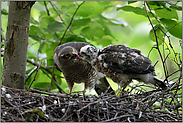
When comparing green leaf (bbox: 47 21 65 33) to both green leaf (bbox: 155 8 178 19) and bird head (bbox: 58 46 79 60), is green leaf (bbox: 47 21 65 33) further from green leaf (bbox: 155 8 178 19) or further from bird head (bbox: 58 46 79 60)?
green leaf (bbox: 155 8 178 19)

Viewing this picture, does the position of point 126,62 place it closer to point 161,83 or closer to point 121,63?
point 121,63

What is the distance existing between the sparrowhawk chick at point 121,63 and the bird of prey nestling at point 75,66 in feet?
0.59

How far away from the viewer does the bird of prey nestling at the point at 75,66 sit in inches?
123

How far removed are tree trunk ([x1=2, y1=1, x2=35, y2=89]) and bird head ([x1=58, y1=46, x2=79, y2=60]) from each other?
630mm

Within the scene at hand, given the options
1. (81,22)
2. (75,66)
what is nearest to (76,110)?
(75,66)

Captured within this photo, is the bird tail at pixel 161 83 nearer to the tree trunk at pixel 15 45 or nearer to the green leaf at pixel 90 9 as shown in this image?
the green leaf at pixel 90 9

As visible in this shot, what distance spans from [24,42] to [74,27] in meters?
1.13

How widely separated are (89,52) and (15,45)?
1042mm

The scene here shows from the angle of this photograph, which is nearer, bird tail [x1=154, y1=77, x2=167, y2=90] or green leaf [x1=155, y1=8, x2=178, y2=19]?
green leaf [x1=155, y1=8, x2=178, y2=19]

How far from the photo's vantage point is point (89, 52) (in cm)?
305

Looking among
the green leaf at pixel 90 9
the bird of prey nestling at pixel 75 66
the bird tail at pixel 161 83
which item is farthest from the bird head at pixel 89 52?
the bird tail at pixel 161 83

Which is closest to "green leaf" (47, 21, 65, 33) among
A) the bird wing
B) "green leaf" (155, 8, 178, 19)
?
the bird wing

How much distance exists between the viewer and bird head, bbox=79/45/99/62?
3031mm

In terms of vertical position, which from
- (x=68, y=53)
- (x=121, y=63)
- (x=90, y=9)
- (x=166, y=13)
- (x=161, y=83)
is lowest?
(x=161, y=83)
